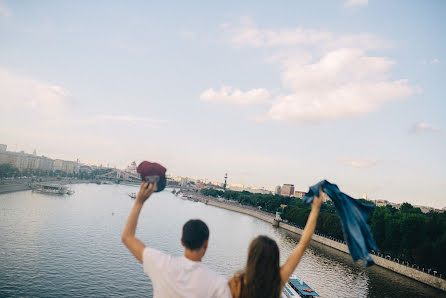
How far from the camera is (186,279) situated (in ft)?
6.85

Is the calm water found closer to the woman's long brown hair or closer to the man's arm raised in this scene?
the man's arm raised

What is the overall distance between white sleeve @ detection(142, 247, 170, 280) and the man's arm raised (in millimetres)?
58

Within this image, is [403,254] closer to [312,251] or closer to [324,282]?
[312,251]

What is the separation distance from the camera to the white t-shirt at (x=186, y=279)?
82.2 inches

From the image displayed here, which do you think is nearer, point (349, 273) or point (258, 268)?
point (258, 268)

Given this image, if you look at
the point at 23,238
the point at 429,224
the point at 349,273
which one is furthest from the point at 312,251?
the point at 23,238

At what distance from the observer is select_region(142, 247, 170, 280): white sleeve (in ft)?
6.93

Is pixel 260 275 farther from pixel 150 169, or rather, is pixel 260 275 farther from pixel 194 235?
pixel 150 169

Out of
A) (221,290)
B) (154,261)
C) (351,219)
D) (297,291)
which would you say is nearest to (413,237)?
(297,291)

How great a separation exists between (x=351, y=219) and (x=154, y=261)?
1.91 meters

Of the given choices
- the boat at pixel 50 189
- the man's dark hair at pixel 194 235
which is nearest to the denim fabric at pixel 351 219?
the man's dark hair at pixel 194 235

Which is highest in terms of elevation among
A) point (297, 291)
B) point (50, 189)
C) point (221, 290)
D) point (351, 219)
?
point (351, 219)

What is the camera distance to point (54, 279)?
1995cm

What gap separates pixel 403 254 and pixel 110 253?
32877 mm
